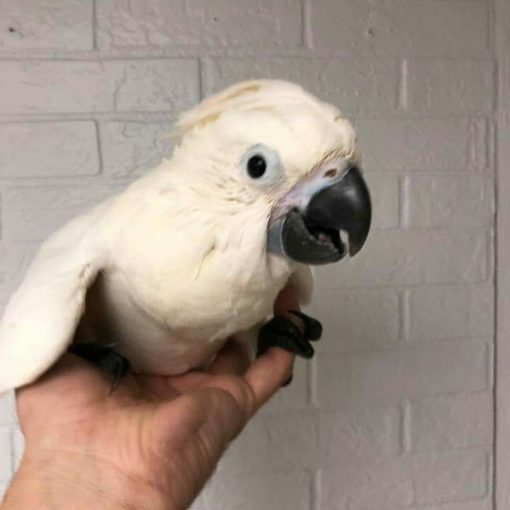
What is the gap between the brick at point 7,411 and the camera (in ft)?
3.93

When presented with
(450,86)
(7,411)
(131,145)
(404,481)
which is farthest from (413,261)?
(7,411)

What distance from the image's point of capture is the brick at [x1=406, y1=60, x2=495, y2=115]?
50.3 inches

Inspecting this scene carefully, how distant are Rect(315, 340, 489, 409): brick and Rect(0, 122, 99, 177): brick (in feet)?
1.77

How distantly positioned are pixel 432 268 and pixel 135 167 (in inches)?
22.5

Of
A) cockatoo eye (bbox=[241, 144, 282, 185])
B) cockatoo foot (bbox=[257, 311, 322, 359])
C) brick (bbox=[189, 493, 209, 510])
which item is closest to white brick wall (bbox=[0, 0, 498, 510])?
brick (bbox=[189, 493, 209, 510])

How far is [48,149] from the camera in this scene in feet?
3.78

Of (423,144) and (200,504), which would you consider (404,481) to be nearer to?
(200,504)

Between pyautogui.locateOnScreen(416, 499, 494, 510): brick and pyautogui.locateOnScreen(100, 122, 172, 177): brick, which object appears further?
pyautogui.locateOnScreen(416, 499, 494, 510): brick

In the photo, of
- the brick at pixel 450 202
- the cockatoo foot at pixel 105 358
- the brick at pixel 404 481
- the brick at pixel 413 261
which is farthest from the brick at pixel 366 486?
the cockatoo foot at pixel 105 358

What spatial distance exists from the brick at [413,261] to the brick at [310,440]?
0.84 feet

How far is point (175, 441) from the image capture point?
2.54ft

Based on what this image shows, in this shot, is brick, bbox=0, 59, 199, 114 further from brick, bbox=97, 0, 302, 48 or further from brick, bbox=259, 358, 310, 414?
brick, bbox=259, 358, 310, 414

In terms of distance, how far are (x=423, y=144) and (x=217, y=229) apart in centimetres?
64

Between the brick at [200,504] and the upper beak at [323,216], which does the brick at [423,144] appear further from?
the brick at [200,504]
